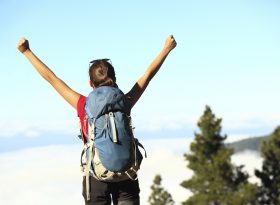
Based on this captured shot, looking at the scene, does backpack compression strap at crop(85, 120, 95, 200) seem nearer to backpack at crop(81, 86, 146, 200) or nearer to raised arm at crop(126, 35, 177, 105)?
backpack at crop(81, 86, 146, 200)

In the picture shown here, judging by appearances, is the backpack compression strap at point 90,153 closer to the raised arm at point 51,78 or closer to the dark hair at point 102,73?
the raised arm at point 51,78

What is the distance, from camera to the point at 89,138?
6434 mm

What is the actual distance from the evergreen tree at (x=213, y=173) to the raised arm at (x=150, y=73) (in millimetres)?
48136

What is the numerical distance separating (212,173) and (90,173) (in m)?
50.8

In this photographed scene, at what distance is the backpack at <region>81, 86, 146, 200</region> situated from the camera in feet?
20.7

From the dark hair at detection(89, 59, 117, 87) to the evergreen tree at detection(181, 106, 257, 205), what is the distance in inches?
1927

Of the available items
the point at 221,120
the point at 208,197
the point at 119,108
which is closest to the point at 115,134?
the point at 119,108

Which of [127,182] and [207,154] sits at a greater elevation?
[207,154]

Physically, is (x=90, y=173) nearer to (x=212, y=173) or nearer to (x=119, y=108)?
(x=119, y=108)

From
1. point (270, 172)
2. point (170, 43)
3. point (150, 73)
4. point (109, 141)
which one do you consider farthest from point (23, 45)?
point (270, 172)

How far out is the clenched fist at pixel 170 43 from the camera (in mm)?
7355

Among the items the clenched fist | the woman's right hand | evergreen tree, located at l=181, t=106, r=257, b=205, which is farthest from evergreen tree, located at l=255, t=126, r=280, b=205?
the woman's right hand

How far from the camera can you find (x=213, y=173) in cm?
5638

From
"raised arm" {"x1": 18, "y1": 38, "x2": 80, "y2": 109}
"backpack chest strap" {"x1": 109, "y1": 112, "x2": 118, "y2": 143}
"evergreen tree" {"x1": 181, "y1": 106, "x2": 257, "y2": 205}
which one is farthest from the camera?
"evergreen tree" {"x1": 181, "y1": 106, "x2": 257, "y2": 205}
